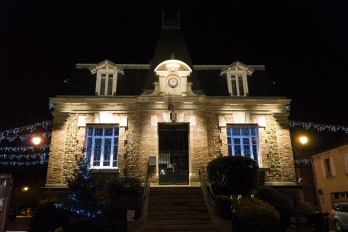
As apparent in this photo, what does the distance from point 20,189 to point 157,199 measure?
1462 inches

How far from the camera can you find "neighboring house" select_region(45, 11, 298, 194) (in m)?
14.1

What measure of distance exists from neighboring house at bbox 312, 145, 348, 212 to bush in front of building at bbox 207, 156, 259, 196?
510 inches

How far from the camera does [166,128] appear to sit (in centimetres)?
1474

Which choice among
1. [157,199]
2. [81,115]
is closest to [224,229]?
[157,199]

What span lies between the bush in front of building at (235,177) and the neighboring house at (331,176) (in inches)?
510

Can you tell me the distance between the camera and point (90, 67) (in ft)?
54.4

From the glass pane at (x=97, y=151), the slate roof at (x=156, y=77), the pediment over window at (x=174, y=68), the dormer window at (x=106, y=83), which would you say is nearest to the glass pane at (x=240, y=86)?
the slate roof at (x=156, y=77)

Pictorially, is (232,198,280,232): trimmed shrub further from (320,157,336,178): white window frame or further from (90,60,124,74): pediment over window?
(320,157,336,178): white window frame

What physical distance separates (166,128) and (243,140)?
4.18 m

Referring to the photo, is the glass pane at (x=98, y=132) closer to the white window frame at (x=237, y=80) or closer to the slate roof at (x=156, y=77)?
the slate roof at (x=156, y=77)

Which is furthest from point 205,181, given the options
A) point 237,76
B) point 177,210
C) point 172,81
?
point 237,76

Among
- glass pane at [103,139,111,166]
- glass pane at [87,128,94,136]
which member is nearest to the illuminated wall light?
glass pane at [103,139,111,166]

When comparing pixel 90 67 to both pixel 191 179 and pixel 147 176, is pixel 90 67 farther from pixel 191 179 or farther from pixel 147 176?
pixel 191 179

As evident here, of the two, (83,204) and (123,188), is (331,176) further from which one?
(83,204)
